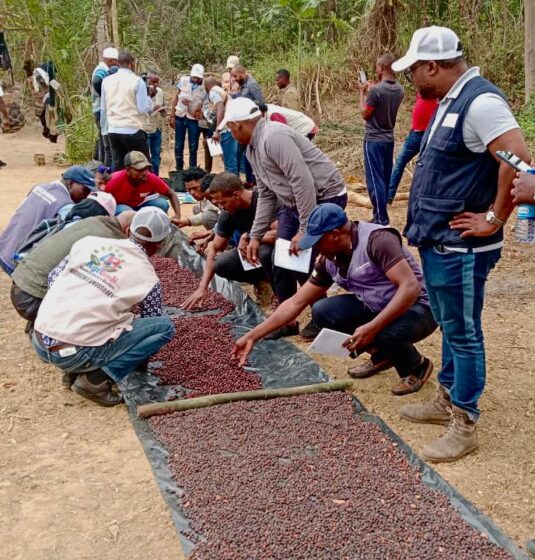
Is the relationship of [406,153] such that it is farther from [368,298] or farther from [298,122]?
[368,298]

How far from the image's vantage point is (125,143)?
273 inches

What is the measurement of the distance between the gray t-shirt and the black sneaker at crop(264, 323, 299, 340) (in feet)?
7.95

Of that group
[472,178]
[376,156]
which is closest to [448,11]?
[376,156]

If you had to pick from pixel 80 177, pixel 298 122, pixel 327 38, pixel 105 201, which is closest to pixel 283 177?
pixel 105 201

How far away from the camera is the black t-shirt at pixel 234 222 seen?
430cm

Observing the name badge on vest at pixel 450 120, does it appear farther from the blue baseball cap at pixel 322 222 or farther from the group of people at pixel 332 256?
the blue baseball cap at pixel 322 222

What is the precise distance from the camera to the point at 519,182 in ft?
6.91

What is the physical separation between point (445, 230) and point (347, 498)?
38.3 inches

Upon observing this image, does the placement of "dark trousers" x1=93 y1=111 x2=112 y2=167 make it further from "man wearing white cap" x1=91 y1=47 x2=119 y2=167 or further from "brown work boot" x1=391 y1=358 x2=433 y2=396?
"brown work boot" x1=391 y1=358 x2=433 y2=396

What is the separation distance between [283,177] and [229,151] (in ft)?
13.1

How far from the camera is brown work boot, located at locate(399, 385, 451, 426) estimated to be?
9.46 ft

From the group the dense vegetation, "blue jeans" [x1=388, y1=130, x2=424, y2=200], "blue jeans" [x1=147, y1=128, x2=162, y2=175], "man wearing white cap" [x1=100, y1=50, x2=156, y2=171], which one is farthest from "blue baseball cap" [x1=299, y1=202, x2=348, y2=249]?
the dense vegetation

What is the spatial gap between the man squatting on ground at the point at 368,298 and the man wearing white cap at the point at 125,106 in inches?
163

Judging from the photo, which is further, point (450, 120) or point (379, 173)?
point (379, 173)
